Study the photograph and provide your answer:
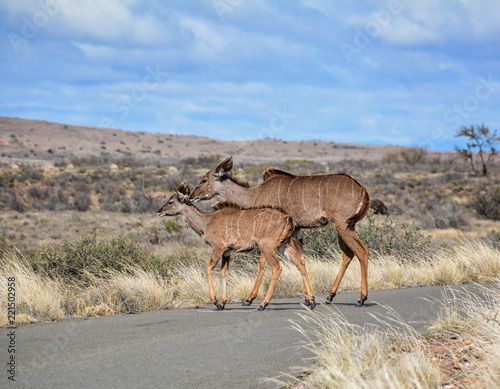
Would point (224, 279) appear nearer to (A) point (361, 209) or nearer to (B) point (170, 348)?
(A) point (361, 209)

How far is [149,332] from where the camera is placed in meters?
7.82

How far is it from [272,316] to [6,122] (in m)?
113

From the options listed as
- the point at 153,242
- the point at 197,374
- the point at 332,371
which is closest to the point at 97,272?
the point at 197,374

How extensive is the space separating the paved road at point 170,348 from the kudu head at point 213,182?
9.26ft

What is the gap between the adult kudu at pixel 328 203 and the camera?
9945mm

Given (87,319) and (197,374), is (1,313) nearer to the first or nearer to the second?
(87,319)

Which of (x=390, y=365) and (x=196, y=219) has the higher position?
(x=196, y=219)

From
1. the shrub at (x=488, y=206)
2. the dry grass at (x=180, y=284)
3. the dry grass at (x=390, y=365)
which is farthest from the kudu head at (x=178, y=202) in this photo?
the shrub at (x=488, y=206)

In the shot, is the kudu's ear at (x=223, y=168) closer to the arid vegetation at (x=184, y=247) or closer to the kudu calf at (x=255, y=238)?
the kudu calf at (x=255, y=238)

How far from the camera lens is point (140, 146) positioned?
112 meters

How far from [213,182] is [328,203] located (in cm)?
282

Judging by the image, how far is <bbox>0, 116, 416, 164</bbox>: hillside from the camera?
93.6 metres

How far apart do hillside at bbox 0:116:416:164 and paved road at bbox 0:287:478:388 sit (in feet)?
256

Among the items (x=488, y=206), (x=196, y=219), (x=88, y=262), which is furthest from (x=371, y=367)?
(x=488, y=206)
